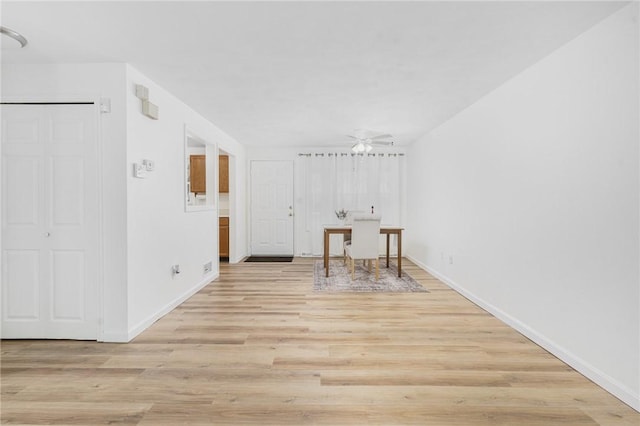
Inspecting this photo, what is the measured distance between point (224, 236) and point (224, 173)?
130cm

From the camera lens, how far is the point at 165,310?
11.0ft

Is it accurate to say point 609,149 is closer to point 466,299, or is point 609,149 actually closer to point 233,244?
point 466,299

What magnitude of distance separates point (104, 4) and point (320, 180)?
17.1ft

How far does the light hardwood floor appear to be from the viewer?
1769 millimetres

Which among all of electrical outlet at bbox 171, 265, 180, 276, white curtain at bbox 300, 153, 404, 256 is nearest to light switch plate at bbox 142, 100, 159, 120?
electrical outlet at bbox 171, 265, 180, 276

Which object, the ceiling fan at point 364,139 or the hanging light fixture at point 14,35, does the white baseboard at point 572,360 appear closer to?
the ceiling fan at point 364,139

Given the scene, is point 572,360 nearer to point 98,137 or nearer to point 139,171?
point 139,171

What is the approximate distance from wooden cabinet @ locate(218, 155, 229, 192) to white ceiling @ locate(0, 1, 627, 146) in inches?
112

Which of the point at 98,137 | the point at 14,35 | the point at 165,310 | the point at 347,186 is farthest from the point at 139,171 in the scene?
the point at 347,186

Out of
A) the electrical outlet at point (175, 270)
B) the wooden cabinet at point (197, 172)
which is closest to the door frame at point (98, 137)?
the electrical outlet at point (175, 270)

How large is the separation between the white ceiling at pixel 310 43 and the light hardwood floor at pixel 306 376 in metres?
2.35

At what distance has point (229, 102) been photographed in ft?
12.3

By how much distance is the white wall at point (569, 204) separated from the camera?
1.89m

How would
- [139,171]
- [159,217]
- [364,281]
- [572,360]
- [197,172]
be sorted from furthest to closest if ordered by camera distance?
[197,172] → [364,281] → [159,217] → [139,171] → [572,360]
